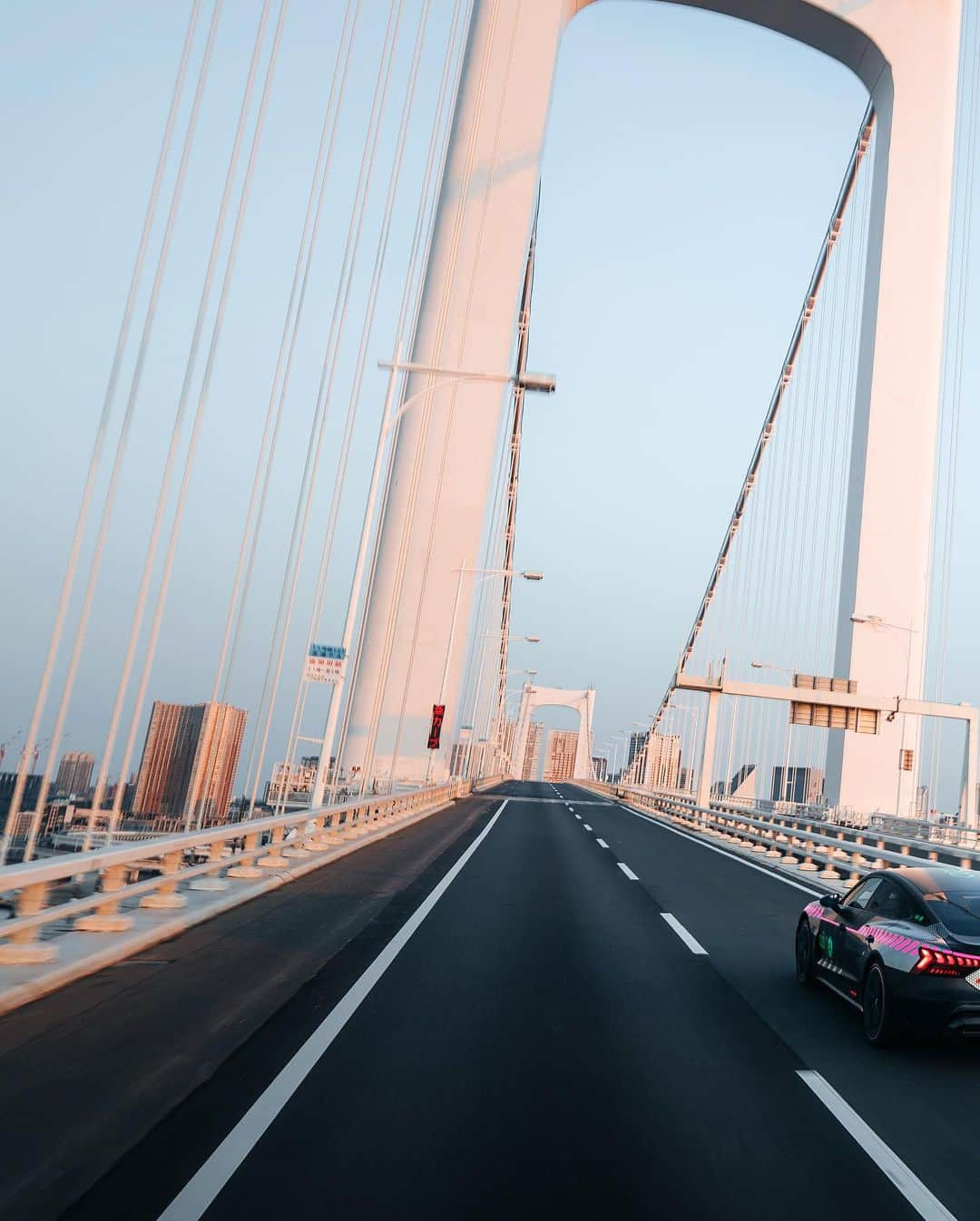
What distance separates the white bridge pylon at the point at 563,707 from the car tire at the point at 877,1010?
128 m

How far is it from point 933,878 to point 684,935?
3.56 m

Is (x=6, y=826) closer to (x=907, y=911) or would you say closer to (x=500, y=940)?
(x=500, y=940)

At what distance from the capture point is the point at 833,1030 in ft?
22.4

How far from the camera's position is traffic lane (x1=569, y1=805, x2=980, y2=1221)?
14.6ft

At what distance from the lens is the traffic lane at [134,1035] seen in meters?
3.82

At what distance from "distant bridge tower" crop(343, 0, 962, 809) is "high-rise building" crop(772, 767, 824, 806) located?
3.19m

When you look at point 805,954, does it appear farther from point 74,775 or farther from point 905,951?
point 74,775

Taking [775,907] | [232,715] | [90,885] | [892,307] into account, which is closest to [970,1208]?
[90,885]

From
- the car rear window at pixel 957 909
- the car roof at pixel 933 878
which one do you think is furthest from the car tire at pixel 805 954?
the car rear window at pixel 957 909

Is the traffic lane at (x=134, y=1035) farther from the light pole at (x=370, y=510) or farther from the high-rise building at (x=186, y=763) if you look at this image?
the light pole at (x=370, y=510)

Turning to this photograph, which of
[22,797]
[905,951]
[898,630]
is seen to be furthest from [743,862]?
[898,630]

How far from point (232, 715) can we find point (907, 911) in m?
10.1

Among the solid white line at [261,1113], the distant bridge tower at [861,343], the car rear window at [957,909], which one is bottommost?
the solid white line at [261,1113]

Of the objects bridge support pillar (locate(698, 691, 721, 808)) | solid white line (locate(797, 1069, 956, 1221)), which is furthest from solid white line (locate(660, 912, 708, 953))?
bridge support pillar (locate(698, 691, 721, 808))
